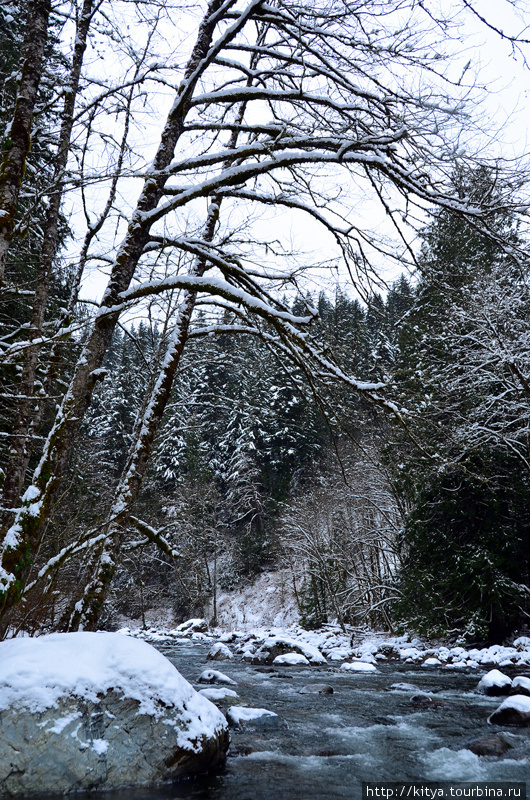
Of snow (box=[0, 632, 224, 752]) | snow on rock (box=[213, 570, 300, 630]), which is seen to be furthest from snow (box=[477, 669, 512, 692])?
snow on rock (box=[213, 570, 300, 630])

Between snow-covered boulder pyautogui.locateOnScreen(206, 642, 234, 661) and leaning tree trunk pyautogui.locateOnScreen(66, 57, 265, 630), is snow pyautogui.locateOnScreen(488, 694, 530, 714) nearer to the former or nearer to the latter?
leaning tree trunk pyautogui.locateOnScreen(66, 57, 265, 630)

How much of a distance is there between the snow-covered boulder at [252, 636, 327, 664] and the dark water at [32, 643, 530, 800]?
5008 mm

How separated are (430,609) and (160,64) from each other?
44.8 ft

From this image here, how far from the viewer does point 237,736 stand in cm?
543

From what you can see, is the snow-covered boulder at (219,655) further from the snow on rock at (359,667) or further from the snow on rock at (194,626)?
the snow on rock at (194,626)

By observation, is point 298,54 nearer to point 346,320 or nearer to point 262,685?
point 346,320

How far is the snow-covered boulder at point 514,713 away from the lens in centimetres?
620

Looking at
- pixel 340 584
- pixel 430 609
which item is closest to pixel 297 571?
pixel 340 584

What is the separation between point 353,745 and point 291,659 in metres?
9.54

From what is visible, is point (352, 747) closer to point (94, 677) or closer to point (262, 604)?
point (94, 677)

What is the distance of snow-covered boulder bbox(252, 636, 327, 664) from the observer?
14.4 metres

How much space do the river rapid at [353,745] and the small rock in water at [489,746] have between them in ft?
0.28

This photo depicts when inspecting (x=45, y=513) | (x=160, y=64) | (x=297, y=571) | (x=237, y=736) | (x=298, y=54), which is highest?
(x=160, y=64)

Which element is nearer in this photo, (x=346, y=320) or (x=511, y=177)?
(x=511, y=177)
